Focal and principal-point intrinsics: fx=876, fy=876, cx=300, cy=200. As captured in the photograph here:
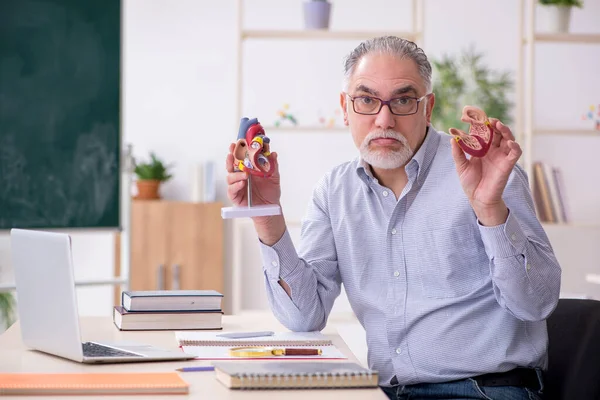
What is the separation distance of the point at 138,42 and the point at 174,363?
13.0ft

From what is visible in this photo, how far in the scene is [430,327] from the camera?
6.47ft

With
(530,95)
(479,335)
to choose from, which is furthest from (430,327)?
(530,95)

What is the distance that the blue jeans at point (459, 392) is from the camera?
6.06 ft

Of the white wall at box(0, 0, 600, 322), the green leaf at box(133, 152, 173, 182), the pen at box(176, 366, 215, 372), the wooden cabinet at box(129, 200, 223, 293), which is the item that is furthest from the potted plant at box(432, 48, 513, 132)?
the pen at box(176, 366, 215, 372)

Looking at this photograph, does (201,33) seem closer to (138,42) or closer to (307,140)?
(138,42)

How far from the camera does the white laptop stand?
5.04ft

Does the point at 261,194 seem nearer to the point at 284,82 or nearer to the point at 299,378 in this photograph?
the point at 299,378

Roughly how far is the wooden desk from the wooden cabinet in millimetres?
2646

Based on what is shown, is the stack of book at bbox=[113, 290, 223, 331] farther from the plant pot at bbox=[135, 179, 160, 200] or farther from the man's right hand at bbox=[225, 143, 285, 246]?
the plant pot at bbox=[135, 179, 160, 200]

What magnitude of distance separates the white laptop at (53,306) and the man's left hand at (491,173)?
65cm

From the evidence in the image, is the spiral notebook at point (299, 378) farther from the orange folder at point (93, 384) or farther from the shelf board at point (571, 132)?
the shelf board at point (571, 132)

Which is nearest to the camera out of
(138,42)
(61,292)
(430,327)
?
(61,292)

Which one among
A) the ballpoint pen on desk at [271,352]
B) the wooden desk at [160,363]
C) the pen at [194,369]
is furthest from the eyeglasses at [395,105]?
the pen at [194,369]

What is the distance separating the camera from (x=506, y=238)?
1767 mm
